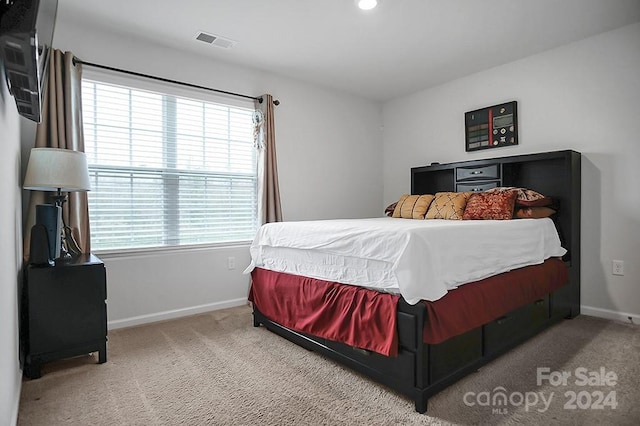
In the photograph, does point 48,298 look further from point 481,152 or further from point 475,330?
point 481,152

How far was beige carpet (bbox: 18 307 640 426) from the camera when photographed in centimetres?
164

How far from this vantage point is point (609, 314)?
3.04 metres

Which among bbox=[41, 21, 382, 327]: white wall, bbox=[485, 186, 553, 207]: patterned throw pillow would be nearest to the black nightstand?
bbox=[41, 21, 382, 327]: white wall

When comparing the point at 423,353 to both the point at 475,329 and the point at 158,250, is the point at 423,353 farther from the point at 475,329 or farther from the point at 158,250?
the point at 158,250

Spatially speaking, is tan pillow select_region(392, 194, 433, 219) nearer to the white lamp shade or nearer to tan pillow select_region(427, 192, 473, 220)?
tan pillow select_region(427, 192, 473, 220)

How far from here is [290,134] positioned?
158 inches

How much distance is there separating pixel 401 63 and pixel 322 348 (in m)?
2.87

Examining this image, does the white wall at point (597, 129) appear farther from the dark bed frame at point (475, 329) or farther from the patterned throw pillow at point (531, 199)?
the patterned throw pillow at point (531, 199)

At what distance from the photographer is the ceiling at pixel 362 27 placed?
258 cm

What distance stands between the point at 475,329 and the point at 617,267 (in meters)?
1.94

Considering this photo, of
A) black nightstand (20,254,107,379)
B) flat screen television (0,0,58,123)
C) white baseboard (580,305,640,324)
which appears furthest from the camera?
white baseboard (580,305,640,324)

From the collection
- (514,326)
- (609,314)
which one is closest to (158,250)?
(514,326)

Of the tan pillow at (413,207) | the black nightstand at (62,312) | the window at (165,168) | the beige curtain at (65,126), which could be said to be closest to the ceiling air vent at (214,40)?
the window at (165,168)

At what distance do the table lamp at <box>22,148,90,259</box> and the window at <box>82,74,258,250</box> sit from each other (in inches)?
26.6
